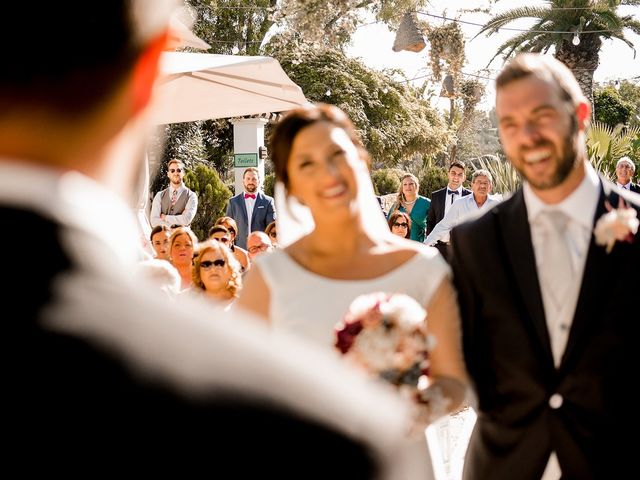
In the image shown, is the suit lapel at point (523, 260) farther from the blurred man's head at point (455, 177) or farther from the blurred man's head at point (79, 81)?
the blurred man's head at point (455, 177)

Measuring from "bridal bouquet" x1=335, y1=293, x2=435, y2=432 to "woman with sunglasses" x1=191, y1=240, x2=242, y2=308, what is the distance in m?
3.55

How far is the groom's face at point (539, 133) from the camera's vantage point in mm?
3434

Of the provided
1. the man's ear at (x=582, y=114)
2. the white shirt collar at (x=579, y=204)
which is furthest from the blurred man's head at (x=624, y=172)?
the white shirt collar at (x=579, y=204)

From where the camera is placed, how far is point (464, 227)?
142 inches

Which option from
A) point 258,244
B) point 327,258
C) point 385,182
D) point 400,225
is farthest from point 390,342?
point 385,182

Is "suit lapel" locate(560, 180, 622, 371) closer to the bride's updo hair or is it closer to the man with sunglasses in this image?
the bride's updo hair

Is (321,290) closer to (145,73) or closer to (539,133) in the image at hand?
(539,133)

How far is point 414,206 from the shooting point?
12711mm

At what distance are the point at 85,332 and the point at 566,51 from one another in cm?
2991

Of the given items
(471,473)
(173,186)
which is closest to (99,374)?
(471,473)

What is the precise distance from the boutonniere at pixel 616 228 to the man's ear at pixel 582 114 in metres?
0.42

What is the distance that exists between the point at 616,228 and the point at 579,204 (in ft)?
0.69

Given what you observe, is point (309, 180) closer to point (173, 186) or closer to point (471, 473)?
point (471, 473)

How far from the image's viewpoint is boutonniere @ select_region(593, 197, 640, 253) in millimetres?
3320
